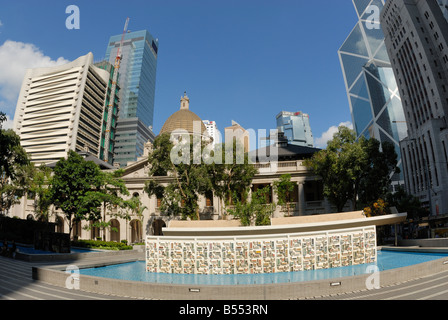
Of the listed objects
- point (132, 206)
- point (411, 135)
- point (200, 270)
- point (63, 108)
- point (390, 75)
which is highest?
point (390, 75)

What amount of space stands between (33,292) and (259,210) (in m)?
26.8

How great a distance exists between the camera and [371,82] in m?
160

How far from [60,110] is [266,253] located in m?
144

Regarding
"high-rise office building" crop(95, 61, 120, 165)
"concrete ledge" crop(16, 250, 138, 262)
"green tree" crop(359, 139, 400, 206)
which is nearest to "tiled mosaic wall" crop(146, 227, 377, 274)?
"concrete ledge" crop(16, 250, 138, 262)

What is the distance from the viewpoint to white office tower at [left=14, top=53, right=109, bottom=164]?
136125mm

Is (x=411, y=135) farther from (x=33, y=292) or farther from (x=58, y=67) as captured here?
(x=58, y=67)

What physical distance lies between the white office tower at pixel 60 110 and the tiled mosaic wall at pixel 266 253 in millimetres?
127918

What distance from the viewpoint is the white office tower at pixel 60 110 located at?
13612cm

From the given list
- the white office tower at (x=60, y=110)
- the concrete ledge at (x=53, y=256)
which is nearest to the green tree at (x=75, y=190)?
the concrete ledge at (x=53, y=256)

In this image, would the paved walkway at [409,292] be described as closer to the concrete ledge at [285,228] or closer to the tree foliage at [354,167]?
the concrete ledge at [285,228]

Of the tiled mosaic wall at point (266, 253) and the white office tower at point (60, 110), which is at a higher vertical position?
the white office tower at point (60, 110)

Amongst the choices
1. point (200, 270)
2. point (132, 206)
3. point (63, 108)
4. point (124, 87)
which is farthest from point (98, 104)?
point (200, 270)

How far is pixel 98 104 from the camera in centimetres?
15188

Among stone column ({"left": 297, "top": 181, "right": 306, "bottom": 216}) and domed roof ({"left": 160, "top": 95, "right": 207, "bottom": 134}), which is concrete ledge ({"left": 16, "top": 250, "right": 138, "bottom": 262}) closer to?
stone column ({"left": 297, "top": 181, "right": 306, "bottom": 216})
